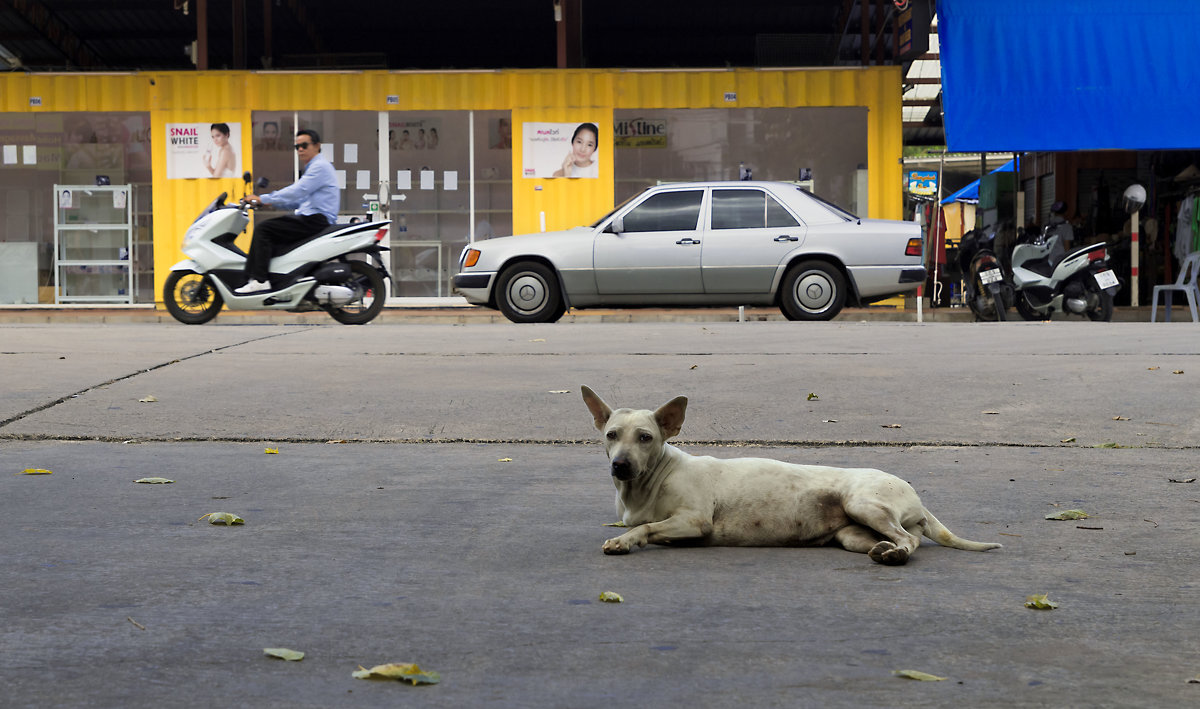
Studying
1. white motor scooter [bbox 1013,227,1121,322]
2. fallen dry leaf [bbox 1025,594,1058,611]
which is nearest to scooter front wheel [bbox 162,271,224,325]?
white motor scooter [bbox 1013,227,1121,322]

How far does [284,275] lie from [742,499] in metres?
10.2

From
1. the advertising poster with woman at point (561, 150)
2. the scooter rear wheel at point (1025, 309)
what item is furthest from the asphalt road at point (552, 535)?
the advertising poster with woman at point (561, 150)

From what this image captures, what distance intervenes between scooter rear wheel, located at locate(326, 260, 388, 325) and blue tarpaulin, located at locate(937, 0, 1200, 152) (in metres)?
8.24

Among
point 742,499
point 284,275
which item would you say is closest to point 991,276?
point 284,275

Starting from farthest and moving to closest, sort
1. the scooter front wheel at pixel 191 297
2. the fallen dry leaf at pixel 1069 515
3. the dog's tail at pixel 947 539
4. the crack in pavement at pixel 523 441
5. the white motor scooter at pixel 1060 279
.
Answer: the white motor scooter at pixel 1060 279 → the scooter front wheel at pixel 191 297 → the crack in pavement at pixel 523 441 → the fallen dry leaf at pixel 1069 515 → the dog's tail at pixel 947 539

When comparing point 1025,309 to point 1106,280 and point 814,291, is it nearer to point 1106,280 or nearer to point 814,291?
point 1106,280

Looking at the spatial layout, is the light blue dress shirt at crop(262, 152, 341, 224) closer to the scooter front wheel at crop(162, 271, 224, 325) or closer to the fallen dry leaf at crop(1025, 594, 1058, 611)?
the scooter front wheel at crop(162, 271, 224, 325)

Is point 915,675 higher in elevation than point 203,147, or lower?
lower

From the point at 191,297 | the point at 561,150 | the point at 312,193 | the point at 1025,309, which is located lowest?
the point at 1025,309

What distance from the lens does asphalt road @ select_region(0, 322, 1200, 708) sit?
8.71 feet

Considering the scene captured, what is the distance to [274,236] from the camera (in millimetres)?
13539

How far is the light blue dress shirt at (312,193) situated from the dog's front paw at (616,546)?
9.88 m

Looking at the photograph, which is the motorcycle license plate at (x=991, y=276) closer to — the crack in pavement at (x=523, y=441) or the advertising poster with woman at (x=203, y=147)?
the crack in pavement at (x=523, y=441)

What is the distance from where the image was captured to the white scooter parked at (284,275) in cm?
1342
